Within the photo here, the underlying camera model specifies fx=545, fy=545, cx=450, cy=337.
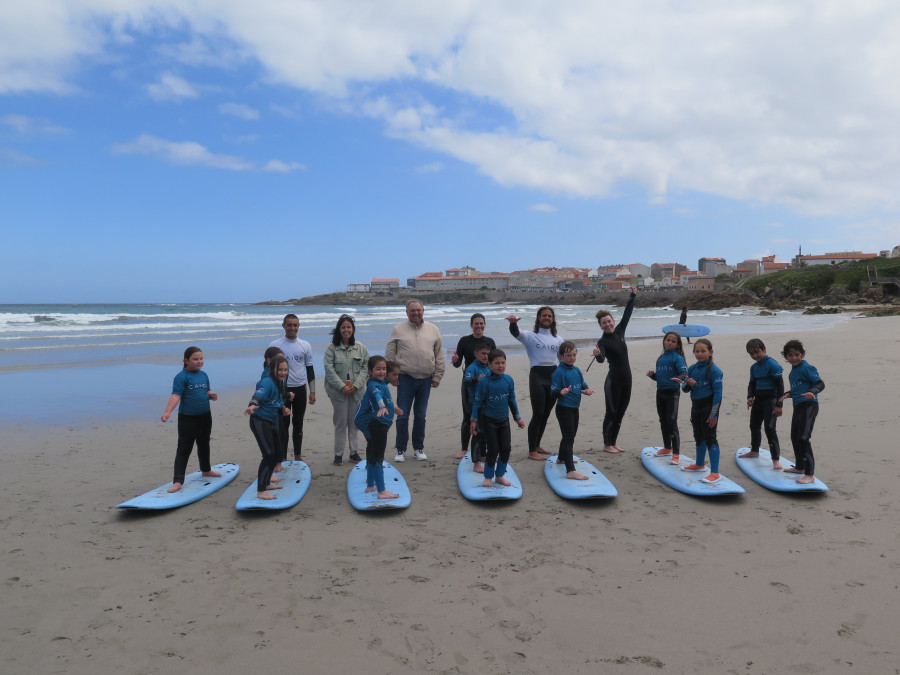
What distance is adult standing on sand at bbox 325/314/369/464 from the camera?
6422mm

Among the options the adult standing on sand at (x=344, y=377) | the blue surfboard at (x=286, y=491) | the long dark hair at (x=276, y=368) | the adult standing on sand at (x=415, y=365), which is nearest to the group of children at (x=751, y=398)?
the adult standing on sand at (x=415, y=365)

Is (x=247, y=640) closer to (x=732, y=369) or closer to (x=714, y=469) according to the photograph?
(x=714, y=469)

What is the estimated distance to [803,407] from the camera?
5410 millimetres

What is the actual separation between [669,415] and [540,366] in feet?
5.22

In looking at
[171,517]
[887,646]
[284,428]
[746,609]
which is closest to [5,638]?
[171,517]

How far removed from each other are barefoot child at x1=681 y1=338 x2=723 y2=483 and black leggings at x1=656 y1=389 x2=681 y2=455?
52cm

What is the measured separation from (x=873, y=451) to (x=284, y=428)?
6703 mm

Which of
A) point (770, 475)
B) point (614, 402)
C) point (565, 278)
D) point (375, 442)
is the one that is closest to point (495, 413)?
point (375, 442)

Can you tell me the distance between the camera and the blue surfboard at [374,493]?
498 cm

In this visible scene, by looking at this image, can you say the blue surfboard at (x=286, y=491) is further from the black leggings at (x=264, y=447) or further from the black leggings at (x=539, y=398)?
the black leggings at (x=539, y=398)

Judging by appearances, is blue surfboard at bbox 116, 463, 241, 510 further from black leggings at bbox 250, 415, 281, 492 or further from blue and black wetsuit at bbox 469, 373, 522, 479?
blue and black wetsuit at bbox 469, 373, 522, 479

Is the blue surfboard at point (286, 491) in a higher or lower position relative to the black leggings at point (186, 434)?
lower

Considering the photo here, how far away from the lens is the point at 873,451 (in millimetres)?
6312

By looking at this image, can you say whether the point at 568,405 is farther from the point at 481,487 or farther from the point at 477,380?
the point at 481,487
